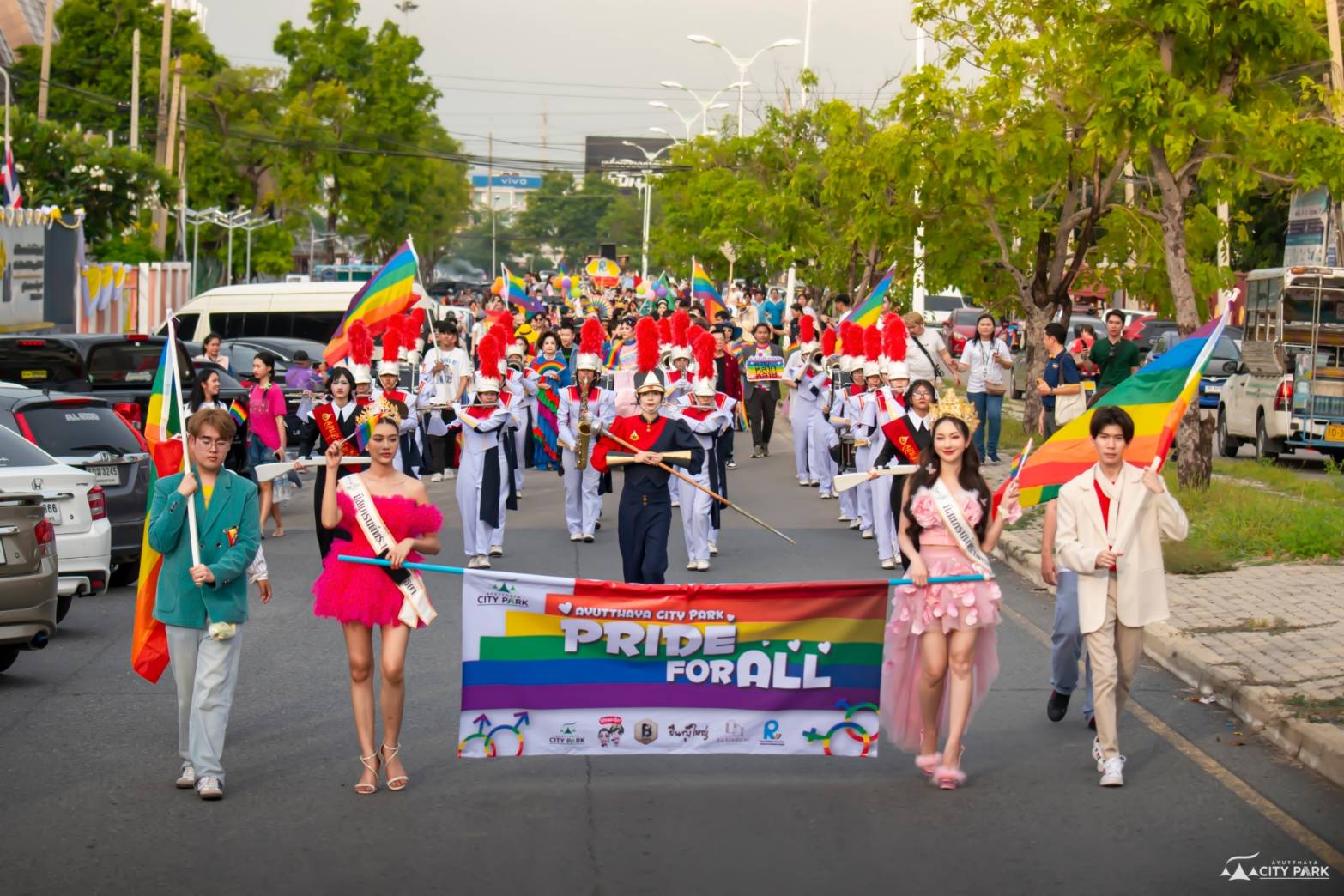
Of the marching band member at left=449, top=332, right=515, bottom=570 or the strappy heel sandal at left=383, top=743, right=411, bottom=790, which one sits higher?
the marching band member at left=449, top=332, right=515, bottom=570

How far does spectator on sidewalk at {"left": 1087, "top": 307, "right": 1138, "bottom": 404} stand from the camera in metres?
18.2

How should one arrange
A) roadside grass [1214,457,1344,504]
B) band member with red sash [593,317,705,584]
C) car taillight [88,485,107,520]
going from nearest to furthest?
1. band member with red sash [593,317,705,584]
2. car taillight [88,485,107,520]
3. roadside grass [1214,457,1344,504]

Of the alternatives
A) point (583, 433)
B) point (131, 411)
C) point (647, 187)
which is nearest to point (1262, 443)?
point (583, 433)

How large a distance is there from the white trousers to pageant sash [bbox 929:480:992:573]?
3.08 metres

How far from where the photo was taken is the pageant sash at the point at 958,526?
770 centimetres

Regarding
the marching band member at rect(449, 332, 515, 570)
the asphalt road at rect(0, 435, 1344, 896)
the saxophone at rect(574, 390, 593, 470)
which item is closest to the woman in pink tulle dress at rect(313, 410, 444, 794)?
the asphalt road at rect(0, 435, 1344, 896)

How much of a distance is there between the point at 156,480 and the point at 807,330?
13504 millimetres

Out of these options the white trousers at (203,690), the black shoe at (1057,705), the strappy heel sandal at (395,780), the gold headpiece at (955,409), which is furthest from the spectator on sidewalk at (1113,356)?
the white trousers at (203,690)

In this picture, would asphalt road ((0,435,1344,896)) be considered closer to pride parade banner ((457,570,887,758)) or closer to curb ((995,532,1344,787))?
curb ((995,532,1344,787))

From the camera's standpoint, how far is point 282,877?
6246 mm

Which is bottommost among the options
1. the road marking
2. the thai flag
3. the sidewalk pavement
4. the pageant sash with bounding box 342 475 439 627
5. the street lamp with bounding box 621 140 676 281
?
the road marking

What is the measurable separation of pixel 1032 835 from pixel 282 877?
283 cm

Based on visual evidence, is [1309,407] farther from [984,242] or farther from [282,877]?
[282,877]

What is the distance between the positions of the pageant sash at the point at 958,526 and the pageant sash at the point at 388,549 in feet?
7.34
